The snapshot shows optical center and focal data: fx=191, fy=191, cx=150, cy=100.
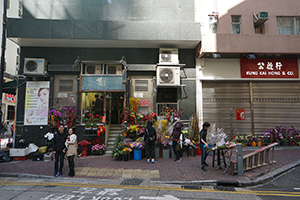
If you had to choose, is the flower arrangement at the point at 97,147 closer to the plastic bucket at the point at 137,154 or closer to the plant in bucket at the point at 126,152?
the plant in bucket at the point at 126,152

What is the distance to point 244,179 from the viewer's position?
620 cm

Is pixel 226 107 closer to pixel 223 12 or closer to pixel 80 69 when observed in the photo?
pixel 223 12

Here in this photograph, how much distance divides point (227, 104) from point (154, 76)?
485 centimetres

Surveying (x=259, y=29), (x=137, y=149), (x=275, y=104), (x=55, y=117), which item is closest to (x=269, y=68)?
(x=275, y=104)

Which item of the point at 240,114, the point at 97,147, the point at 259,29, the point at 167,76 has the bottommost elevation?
the point at 97,147

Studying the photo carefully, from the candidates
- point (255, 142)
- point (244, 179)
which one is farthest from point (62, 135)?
point (255, 142)

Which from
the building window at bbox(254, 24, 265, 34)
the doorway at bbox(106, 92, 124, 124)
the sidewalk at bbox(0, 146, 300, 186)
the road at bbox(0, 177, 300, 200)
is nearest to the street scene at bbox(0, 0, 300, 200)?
the building window at bbox(254, 24, 265, 34)

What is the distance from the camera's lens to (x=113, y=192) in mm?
5309

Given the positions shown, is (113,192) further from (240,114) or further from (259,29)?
(259,29)

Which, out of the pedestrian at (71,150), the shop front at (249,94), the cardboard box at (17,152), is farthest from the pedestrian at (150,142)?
the cardboard box at (17,152)

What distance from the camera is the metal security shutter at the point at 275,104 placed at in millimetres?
11820

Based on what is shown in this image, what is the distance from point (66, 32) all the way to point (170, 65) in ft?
19.8

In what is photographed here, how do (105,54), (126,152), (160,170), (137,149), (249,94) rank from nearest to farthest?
(160,170), (126,152), (137,149), (105,54), (249,94)

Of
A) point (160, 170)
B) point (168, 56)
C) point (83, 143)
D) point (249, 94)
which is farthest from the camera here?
point (249, 94)
